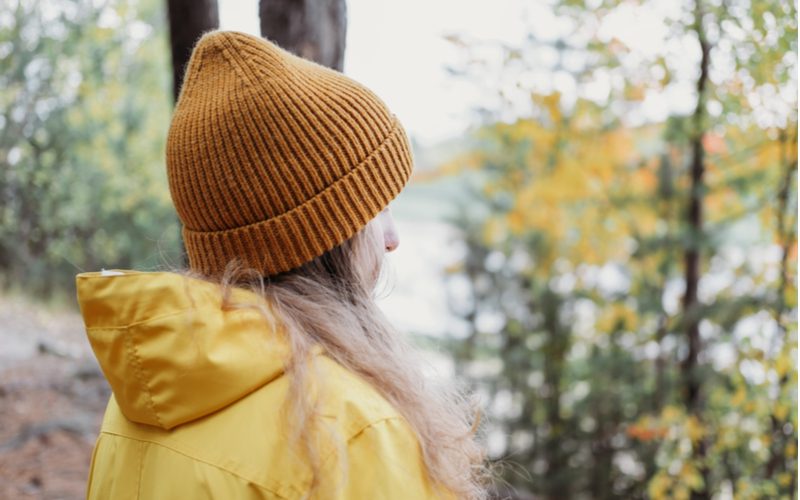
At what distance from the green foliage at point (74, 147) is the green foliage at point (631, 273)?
3.02 m

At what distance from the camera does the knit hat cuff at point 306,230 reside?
126 cm

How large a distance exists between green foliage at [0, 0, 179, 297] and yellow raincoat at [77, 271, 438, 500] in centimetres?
577

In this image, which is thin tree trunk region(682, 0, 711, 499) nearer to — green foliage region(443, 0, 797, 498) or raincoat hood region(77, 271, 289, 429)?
green foliage region(443, 0, 797, 498)

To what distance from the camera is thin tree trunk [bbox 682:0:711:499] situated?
445 centimetres

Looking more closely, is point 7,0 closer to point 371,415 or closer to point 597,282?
point 597,282

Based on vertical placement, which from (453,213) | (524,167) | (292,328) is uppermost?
(292,328)

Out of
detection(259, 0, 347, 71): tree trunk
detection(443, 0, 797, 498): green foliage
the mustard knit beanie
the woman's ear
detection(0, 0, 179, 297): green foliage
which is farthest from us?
detection(0, 0, 179, 297): green foliage

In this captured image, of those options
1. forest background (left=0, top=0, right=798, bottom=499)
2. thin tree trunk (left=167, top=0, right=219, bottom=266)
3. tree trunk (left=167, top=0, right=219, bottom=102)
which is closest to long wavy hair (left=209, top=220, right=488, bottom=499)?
thin tree trunk (left=167, top=0, right=219, bottom=266)

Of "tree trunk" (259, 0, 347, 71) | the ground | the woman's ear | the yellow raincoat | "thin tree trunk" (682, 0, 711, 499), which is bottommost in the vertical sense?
the ground

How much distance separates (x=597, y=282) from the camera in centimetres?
575

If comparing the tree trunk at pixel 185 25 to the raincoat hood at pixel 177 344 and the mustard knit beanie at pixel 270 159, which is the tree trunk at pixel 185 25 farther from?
the raincoat hood at pixel 177 344

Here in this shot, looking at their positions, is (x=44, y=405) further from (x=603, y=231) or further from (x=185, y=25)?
(x=603, y=231)

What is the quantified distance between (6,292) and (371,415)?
26.4 ft

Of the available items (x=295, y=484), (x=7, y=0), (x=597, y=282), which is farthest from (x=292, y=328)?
(x=7, y=0)
